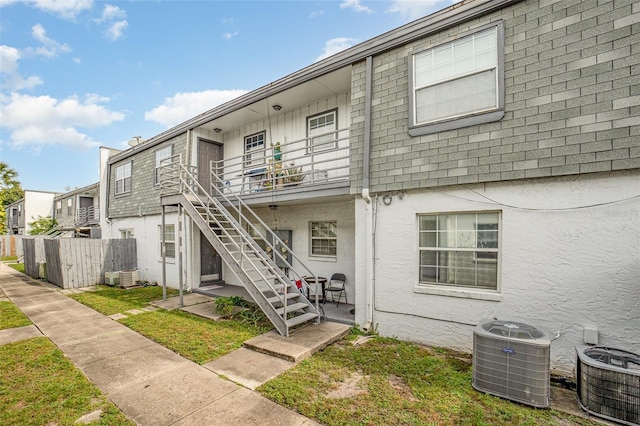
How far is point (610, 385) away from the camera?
3174 mm

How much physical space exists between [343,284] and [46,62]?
57.5ft

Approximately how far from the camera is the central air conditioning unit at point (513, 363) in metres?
3.45

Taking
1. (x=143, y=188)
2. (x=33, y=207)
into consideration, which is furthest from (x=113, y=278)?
(x=33, y=207)

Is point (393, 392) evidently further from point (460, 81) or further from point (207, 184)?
point (207, 184)

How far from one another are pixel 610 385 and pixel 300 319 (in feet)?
15.1

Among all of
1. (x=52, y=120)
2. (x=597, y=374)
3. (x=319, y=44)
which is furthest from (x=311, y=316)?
(x=52, y=120)

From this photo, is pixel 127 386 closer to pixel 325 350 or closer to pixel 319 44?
pixel 325 350

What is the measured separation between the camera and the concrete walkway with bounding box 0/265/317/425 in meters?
3.29

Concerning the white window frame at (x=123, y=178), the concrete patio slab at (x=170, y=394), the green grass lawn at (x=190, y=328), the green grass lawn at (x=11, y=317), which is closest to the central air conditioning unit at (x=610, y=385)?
the concrete patio slab at (x=170, y=394)

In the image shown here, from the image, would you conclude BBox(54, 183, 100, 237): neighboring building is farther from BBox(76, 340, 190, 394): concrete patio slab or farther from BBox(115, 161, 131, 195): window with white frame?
BBox(76, 340, 190, 394): concrete patio slab

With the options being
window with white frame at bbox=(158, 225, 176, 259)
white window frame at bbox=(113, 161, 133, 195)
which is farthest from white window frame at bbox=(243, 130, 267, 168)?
white window frame at bbox=(113, 161, 133, 195)

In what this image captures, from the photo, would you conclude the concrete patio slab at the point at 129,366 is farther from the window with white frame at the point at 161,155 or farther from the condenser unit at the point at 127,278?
the window with white frame at the point at 161,155

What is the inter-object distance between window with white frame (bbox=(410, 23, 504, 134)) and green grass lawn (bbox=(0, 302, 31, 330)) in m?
10.3

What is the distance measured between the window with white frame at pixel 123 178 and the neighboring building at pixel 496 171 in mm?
9379
